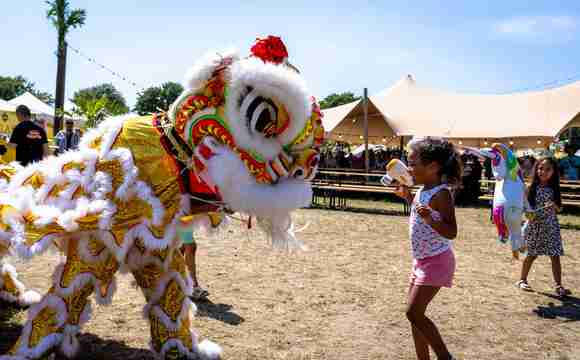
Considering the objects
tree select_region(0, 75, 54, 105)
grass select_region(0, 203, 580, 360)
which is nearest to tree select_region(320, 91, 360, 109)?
tree select_region(0, 75, 54, 105)

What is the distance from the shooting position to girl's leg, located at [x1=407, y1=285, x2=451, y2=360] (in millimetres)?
2994

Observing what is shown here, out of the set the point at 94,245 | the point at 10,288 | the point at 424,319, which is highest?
the point at 94,245

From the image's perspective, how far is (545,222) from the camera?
5559 mm

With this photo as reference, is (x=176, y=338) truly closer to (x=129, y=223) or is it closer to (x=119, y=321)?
(x=129, y=223)

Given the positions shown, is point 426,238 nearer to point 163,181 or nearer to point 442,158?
point 442,158

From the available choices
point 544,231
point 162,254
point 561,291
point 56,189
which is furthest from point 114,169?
point 561,291

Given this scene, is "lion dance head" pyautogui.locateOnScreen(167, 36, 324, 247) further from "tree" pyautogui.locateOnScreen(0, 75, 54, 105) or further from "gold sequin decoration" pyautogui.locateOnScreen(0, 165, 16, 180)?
"tree" pyautogui.locateOnScreen(0, 75, 54, 105)

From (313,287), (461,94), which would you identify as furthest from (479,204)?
(313,287)

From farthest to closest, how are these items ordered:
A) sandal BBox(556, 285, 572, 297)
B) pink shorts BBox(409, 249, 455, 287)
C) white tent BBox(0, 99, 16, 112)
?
1. white tent BBox(0, 99, 16, 112)
2. sandal BBox(556, 285, 572, 297)
3. pink shorts BBox(409, 249, 455, 287)

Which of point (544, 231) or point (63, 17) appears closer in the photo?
point (544, 231)

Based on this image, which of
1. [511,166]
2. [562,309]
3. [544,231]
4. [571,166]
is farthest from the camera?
[571,166]

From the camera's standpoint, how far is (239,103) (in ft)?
8.91

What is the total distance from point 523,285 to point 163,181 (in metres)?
4.37

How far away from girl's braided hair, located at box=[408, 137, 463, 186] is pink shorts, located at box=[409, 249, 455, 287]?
44 centimetres
